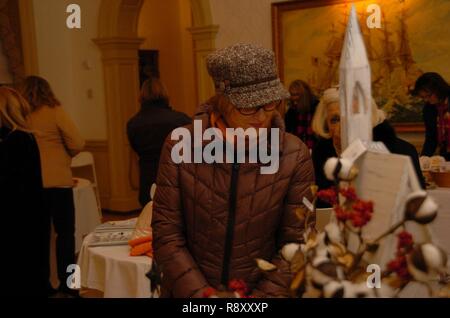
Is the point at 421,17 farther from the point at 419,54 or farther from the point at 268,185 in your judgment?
the point at 268,185

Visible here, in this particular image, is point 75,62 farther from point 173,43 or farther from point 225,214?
point 225,214

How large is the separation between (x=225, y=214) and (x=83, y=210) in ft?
11.9

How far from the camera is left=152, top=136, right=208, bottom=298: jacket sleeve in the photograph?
1504 millimetres

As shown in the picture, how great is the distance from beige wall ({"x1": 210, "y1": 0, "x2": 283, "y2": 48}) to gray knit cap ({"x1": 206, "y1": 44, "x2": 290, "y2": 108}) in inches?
194

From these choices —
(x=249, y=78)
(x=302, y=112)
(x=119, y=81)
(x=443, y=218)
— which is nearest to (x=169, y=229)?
(x=249, y=78)

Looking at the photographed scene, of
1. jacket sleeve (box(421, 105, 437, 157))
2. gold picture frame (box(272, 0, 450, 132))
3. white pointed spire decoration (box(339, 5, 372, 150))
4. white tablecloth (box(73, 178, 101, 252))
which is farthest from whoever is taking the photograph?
gold picture frame (box(272, 0, 450, 132))

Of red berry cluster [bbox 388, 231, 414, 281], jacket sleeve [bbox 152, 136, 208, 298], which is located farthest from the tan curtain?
red berry cluster [bbox 388, 231, 414, 281]

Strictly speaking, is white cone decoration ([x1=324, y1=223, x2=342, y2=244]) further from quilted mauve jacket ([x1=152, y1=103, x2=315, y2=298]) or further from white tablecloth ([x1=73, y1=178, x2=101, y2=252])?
white tablecloth ([x1=73, y1=178, x2=101, y2=252])

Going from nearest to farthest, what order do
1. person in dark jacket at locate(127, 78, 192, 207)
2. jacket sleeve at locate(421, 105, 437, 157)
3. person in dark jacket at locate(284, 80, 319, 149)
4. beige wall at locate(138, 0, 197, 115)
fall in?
person in dark jacket at locate(127, 78, 192, 207) → jacket sleeve at locate(421, 105, 437, 157) → person in dark jacket at locate(284, 80, 319, 149) → beige wall at locate(138, 0, 197, 115)

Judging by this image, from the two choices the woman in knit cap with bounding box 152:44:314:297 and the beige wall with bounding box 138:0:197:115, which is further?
the beige wall with bounding box 138:0:197:115

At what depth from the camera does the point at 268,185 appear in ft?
5.05

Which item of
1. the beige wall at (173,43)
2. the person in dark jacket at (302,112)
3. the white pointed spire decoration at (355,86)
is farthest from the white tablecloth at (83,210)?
the beige wall at (173,43)

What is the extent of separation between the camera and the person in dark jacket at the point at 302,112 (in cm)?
537

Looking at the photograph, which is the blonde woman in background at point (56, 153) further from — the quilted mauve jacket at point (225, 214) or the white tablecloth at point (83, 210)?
the quilted mauve jacket at point (225, 214)
